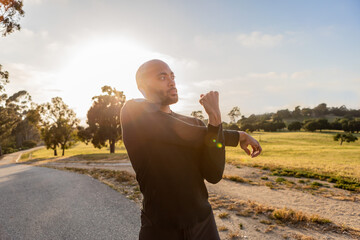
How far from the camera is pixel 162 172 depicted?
1580mm

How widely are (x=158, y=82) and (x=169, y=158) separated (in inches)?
25.3

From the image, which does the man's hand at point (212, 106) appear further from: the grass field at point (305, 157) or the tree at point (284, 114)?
the tree at point (284, 114)

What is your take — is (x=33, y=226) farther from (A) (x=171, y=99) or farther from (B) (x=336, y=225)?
(B) (x=336, y=225)

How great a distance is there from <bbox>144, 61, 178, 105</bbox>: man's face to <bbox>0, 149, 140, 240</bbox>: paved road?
16.8 feet

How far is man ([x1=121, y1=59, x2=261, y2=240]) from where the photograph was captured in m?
1.52

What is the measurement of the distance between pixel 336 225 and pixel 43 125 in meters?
53.8

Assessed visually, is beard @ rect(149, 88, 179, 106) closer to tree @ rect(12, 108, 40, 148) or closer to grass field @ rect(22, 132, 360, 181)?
grass field @ rect(22, 132, 360, 181)

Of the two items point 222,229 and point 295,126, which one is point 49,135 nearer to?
point 222,229

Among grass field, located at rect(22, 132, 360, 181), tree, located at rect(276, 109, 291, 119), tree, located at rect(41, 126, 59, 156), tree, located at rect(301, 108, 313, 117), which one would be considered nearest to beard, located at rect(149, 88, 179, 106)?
grass field, located at rect(22, 132, 360, 181)

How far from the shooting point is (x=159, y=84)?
173cm

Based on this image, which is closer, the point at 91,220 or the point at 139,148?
the point at 139,148

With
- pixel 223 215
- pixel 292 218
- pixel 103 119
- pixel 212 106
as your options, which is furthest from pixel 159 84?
pixel 103 119

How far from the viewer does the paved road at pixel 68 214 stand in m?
5.95

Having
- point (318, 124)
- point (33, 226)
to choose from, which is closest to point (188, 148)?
point (33, 226)
